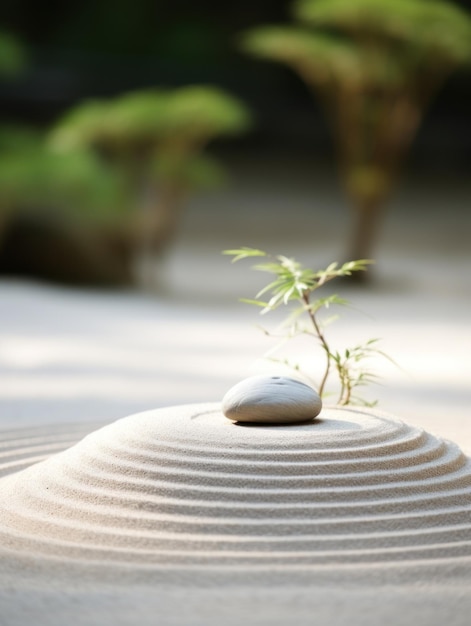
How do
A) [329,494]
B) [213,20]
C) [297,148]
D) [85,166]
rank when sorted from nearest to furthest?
[329,494], [85,166], [297,148], [213,20]

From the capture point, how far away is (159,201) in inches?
347

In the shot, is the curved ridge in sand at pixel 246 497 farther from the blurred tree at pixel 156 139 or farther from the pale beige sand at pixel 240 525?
the blurred tree at pixel 156 139

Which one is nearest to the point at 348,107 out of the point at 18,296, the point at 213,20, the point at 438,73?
the point at 438,73

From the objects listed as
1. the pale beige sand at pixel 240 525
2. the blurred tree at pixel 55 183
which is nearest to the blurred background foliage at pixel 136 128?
the blurred tree at pixel 55 183

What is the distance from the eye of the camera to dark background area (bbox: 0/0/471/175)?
11508 mm

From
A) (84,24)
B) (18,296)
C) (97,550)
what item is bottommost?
(97,550)

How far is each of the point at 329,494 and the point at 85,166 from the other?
20.3ft

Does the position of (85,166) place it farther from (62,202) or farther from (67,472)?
(67,472)

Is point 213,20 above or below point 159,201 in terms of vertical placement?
above

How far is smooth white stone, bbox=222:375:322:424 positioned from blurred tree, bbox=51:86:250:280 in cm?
619

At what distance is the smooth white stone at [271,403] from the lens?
2.19 metres

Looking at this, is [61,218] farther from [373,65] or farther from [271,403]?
[271,403]

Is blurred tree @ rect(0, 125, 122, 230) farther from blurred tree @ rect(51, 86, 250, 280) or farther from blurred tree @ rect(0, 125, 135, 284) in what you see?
blurred tree @ rect(51, 86, 250, 280)

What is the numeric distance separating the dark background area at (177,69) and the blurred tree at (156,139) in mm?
2708
